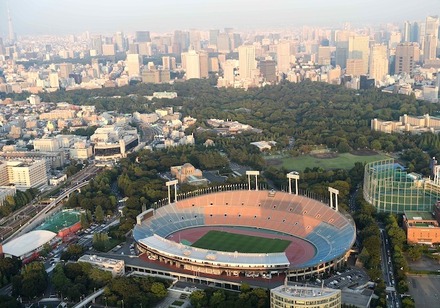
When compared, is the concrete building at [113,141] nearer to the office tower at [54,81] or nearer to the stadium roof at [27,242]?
the stadium roof at [27,242]

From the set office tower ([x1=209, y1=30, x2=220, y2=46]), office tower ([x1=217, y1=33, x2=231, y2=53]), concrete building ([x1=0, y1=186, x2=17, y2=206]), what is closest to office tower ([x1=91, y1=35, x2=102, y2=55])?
office tower ([x1=209, y1=30, x2=220, y2=46])

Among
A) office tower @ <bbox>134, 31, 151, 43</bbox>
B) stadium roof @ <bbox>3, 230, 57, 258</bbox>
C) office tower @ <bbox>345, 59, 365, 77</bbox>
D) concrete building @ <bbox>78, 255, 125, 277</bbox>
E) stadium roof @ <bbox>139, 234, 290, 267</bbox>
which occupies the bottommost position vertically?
stadium roof @ <bbox>3, 230, 57, 258</bbox>

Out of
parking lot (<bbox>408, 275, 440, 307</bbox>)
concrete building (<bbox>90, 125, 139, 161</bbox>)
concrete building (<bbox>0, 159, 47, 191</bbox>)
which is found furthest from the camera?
concrete building (<bbox>90, 125, 139, 161</bbox>)

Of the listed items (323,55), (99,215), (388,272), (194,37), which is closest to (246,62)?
(323,55)

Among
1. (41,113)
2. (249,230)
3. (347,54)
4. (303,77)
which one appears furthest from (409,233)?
(347,54)

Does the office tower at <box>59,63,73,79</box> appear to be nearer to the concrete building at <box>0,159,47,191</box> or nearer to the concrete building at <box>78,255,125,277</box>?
the concrete building at <box>0,159,47,191</box>

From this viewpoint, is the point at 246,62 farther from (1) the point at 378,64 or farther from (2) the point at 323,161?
(2) the point at 323,161

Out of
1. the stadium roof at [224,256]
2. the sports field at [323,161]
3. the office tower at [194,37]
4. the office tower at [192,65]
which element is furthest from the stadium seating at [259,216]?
the office tower at [194,37]
